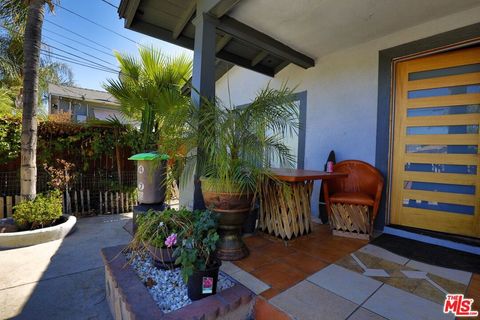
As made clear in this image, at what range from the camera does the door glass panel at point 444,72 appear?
8.98ft

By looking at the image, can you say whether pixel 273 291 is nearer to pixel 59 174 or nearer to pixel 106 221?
pixel 106 221

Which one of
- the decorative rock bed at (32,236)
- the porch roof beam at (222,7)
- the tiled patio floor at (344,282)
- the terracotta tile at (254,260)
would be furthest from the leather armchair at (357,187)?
the decorative rock bed at (32,236)

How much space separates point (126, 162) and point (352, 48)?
4.88 meters

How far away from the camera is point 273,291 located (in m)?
1.76

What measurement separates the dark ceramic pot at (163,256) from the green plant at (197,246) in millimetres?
223

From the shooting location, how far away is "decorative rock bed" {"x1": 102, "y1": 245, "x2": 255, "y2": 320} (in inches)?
56.7

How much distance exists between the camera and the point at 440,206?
115 inches

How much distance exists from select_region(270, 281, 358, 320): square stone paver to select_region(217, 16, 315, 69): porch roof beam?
9.32ft

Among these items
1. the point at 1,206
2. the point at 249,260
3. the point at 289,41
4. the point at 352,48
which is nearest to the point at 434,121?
the point at 352,48

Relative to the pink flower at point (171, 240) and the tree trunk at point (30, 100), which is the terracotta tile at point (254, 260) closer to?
the pink flower at point (171, 240)

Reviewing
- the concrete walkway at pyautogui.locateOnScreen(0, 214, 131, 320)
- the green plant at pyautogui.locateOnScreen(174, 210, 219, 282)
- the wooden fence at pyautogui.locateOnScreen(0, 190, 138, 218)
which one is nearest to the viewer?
the green plant at pyautogui.locateOnScreen(174, 210, 219, 282)

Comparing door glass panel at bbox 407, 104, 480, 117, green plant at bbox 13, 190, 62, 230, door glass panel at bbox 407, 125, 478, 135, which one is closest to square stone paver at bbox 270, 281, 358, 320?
door glass panel at bbox 407, 125, 478, 135

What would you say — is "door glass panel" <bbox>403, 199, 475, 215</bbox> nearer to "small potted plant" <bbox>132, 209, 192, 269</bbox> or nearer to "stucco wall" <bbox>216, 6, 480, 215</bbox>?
"stucco wall" <bbox>216, 6, 480, 215</bbox>

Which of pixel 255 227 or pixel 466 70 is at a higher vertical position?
pixel 466 70
